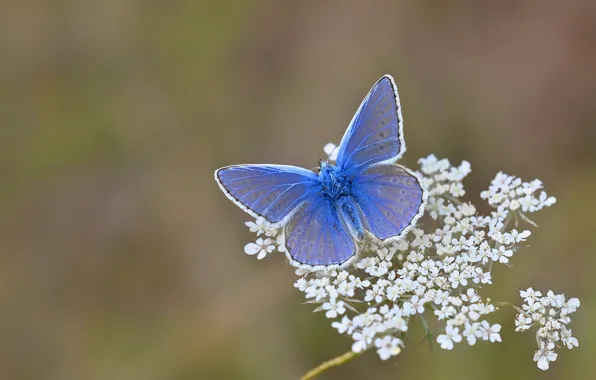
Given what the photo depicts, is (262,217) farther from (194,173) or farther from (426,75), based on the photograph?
(426,75)

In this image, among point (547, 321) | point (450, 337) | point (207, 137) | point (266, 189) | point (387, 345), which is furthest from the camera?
point (207, 137)

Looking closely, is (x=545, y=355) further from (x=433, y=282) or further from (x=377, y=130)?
(x=377, y=130)

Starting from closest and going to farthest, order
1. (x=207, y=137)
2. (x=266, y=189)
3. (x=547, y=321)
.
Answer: (x=547, y=321) < (x=266, y=189) < (x=207, y=137)

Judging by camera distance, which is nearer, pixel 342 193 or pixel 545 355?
pixel 545 355

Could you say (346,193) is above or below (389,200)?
above

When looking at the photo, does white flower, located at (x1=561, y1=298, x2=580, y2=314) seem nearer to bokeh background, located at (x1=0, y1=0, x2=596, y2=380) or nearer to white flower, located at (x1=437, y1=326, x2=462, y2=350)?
white flower, located at (x1=437, y1=326, x2=462, y2=350)

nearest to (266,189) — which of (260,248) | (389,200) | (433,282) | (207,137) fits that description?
(260,248)

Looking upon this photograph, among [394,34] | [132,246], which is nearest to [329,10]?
[394,34]
